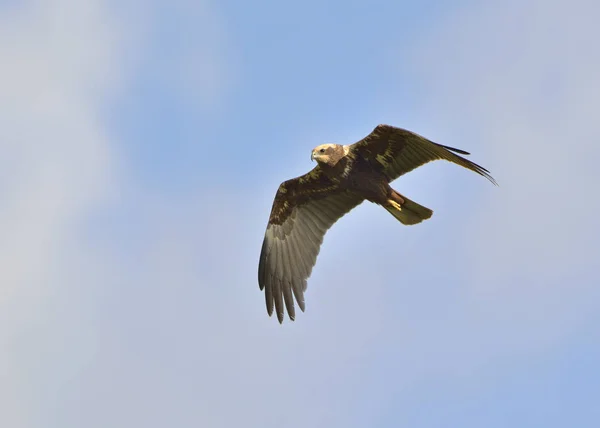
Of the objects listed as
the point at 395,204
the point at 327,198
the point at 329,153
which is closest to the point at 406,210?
the point at 395,204

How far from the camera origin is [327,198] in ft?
54.7

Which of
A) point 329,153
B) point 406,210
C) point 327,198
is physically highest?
point 327,198

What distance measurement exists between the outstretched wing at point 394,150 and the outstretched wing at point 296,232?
3.92ft

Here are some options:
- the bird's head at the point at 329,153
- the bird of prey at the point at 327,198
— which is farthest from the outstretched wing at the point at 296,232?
the bird's head at the point at 329,153

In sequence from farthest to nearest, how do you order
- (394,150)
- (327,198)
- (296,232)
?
(296,232) → (327,198) → (394,150)

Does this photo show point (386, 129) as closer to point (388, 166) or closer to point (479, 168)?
point (388, 166)

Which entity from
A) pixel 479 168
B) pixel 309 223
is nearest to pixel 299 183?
pixel 309 223

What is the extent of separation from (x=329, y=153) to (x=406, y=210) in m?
1.39

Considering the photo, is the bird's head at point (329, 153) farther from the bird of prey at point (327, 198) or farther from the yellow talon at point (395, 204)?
the yellow talon at point (395, 204)

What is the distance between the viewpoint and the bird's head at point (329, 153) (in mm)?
15359

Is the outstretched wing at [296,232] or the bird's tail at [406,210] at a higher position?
the outstretched wing at [296,232]

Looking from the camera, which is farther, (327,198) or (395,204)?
(327,198)

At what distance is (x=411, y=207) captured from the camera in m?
15.5

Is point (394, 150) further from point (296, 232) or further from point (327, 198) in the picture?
point (296, 232)
